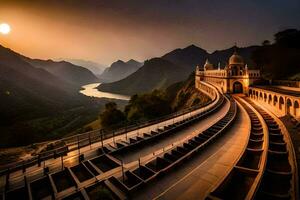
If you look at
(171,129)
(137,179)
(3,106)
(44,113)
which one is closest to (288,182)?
(137,179)

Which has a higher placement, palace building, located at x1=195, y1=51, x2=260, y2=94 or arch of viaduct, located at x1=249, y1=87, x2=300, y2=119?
palace building, located at x1=195, y1=51, x2=260, y2=94

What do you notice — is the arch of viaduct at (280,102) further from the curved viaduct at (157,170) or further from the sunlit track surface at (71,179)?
the sunlit track surface at (71,179)

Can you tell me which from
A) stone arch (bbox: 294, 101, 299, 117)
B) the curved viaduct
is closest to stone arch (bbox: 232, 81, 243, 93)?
stone arch (bbox: 294, 101, 299, 117)

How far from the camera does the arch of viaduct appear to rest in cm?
2224

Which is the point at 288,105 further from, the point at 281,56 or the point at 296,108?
the point at 281,56

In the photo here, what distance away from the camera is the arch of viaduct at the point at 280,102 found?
2224 cm

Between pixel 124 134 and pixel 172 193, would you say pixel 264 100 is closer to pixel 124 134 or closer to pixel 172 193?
pixel 124 134

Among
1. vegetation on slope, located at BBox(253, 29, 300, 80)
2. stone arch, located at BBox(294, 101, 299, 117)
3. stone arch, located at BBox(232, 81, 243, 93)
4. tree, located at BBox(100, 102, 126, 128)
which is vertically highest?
vegetation on slope, located at BBox(253, 29, 300, 80)

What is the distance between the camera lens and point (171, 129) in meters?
17.3

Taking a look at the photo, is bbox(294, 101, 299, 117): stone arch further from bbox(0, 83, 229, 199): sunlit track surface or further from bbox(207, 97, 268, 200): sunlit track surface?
bbox(0, 83, 229, 199): sunlit track surface

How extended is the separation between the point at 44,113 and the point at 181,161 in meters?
118

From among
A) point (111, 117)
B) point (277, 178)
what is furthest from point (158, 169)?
point (111, 117)

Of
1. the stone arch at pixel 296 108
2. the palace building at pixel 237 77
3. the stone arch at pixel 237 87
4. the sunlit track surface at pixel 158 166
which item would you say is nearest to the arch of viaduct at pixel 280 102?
the stone arch at pixel 296 108

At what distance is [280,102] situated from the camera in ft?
85.7
